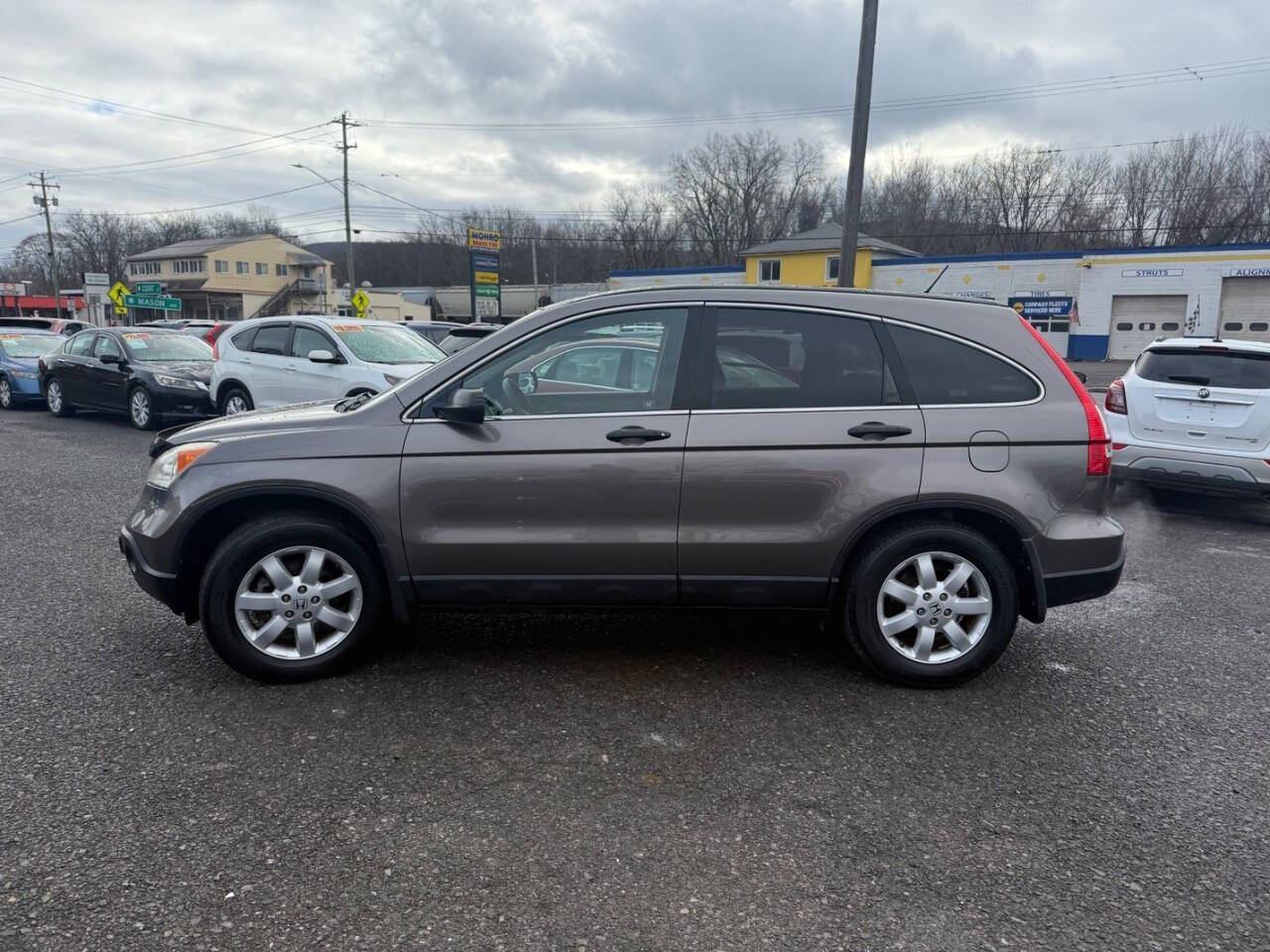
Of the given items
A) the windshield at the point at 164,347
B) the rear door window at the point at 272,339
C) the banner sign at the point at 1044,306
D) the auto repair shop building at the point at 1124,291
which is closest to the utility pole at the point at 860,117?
the rear door window at the point at 272,339

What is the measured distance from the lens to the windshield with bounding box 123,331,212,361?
13.2 metres

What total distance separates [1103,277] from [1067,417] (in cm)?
3788

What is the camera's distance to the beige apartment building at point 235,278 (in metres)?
76.8

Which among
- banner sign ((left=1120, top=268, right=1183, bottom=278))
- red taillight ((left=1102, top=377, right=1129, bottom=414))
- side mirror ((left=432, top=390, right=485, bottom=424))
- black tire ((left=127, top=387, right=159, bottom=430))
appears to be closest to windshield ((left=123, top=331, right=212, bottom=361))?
black tire ((left=127, top=387, right=159, bottom=430))

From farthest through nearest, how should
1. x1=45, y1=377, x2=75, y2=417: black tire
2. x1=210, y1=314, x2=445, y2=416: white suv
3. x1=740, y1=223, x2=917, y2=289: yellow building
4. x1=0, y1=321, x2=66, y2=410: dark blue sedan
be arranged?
x1=740, y1=223, x2=917, y2=289: yellow building
x1=0, y1=321, x2=66, y2=410: dark blue sedan
x1=45, y1=377, x2=75, y2=417: black tire
x1=210, y1=314, x2=445, y2=416: white suv

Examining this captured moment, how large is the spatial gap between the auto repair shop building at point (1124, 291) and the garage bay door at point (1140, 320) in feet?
0.13

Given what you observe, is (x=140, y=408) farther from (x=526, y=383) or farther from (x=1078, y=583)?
(x=1078, y=583)

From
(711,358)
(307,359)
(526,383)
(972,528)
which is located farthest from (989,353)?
(307,359)

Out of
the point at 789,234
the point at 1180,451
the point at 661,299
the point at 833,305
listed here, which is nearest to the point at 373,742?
the point at 661,299

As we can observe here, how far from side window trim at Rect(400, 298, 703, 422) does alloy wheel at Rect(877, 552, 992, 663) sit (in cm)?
124

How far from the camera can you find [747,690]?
398 centimetres

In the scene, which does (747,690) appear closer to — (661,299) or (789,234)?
(661,299)

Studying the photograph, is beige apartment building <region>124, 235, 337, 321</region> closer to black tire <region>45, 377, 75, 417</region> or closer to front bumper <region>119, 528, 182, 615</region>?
black tire <region>45, 377, 75, 417</region>

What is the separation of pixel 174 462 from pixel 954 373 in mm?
3562
